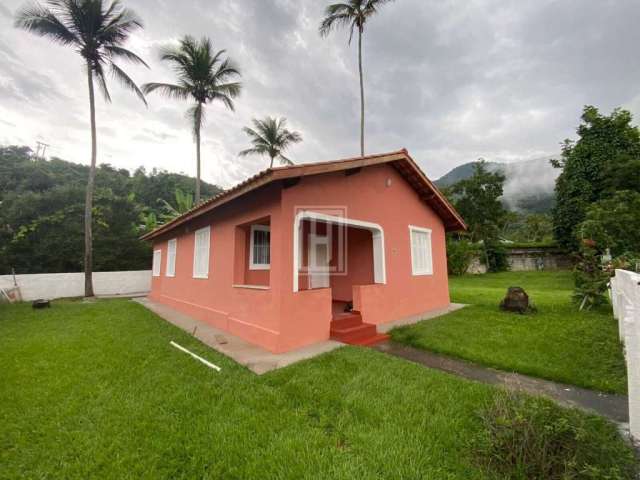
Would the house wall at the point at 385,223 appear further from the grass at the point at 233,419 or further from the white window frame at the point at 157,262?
the white window frame at the point at 157,262

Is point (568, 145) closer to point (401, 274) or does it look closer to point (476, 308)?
point (476, 308)

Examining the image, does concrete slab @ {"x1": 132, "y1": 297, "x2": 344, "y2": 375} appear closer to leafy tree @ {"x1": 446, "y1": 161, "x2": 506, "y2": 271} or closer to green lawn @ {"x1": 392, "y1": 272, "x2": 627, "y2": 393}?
green lawn @ {"x1": 392, "y1": 272, "x2": 627, "y2": 393}

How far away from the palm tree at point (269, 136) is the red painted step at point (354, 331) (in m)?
18.3

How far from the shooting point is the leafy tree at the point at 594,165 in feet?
59.9

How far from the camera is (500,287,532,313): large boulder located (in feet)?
26.8

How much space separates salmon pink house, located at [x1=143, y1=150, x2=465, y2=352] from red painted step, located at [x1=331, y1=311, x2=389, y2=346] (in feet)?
0.08

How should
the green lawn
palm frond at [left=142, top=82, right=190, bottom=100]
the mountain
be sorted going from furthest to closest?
the mountain
palm frond at [left=142, top=82, right=190, bottom=100]
the green lawn

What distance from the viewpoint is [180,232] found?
1059 cm

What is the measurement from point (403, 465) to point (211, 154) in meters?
22.7

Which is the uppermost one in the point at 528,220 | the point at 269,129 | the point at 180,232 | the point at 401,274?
the point at 269,129

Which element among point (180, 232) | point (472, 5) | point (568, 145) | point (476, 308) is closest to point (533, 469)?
point (476, 308)

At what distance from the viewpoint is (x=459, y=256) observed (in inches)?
912

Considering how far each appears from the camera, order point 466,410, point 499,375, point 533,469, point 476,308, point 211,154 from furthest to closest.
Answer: point 211,154 < point 476,308 < point 499,375 < point 466,410 < point 533,469

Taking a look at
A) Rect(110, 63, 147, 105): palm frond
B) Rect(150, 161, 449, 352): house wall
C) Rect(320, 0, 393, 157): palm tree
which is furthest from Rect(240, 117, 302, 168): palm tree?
Rect(150, 161, 449, 352): house wall
